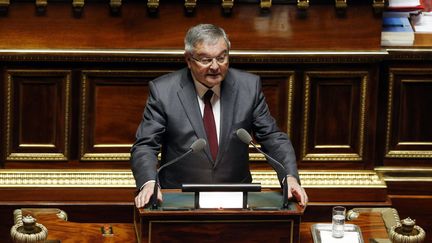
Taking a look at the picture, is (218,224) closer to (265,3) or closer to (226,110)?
(226,110)

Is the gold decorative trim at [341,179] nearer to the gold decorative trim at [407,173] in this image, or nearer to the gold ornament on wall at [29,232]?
the gold decorative trim at [407,173]

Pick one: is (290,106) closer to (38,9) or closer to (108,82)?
(108,82)

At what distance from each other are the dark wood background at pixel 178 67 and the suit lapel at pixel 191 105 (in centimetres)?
110

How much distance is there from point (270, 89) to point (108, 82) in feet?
2.87

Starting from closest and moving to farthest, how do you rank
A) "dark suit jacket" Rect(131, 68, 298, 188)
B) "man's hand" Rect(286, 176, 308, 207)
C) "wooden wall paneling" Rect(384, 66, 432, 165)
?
1. "man's hand" Rect(286, 176, 308, 207)
2. "dark suit jacket" Rect(131, 68, 298, 188)
3. "wooden wall paneling" Rect(384, 66, 432, 165)

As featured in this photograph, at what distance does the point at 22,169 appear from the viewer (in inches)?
236

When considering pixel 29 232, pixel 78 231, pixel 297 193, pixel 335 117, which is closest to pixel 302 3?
pixel 335 117

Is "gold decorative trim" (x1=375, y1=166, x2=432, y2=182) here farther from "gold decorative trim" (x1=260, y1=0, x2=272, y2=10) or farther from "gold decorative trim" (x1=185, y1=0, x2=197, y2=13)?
"gold decorative trim" (x1=185, y1=0, x2=197, y2=13)

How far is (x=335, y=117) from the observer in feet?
20.1

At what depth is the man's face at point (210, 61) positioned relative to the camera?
180 inches

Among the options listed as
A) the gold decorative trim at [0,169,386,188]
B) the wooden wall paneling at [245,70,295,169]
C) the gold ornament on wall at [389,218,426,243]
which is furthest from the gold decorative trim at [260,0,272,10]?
the gold ornament on wall at [389,218,426,243]

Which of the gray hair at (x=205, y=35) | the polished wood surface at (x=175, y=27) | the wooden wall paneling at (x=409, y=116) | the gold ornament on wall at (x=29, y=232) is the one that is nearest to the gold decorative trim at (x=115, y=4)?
the polished wood surface at (x=175, y=27)

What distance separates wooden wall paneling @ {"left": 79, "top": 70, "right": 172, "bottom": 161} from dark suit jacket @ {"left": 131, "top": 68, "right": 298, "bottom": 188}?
Result: 114 cm

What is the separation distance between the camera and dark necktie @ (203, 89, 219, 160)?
15.7 feet
